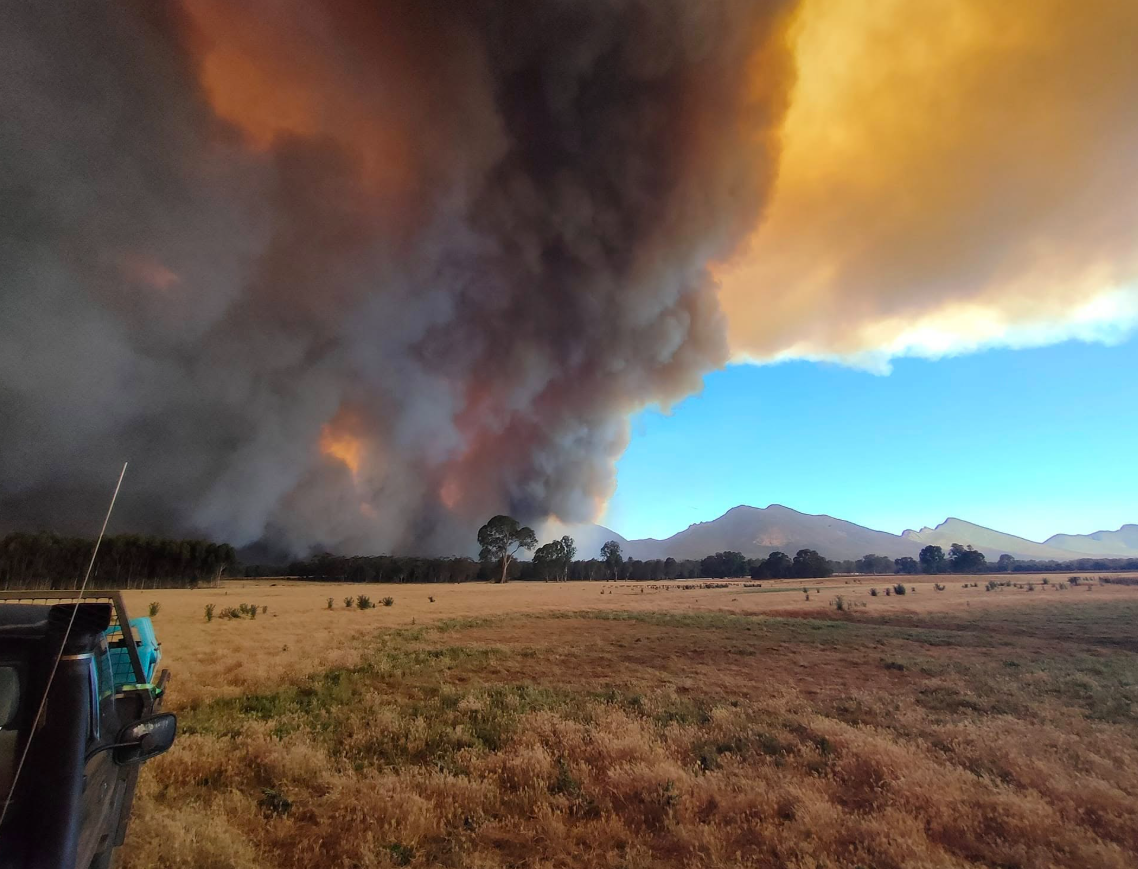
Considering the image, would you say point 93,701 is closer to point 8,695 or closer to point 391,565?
point 8,695

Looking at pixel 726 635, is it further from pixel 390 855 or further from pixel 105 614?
pixel 105 614

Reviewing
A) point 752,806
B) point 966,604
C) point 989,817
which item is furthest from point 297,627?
point 966,604

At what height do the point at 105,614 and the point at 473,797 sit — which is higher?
the point at 105,614

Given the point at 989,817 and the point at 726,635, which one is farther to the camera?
the point at 726,635

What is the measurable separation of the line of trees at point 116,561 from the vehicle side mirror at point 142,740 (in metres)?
58.6

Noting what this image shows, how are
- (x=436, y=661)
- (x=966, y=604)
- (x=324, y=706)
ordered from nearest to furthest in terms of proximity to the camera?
(x=324, y=706) < (x=436, y=661) < (x=966, y=604)

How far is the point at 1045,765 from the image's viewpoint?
7043mm

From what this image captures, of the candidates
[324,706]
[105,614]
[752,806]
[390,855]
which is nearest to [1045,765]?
[752,806]

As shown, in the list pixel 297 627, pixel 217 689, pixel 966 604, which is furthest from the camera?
pixel 966 604

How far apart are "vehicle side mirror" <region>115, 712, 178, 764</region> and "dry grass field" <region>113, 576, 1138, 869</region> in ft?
9.93

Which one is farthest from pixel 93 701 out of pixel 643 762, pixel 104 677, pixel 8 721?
pixel 643 762

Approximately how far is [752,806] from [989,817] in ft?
8.57

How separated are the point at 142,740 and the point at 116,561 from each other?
79.7m

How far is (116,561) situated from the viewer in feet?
202
